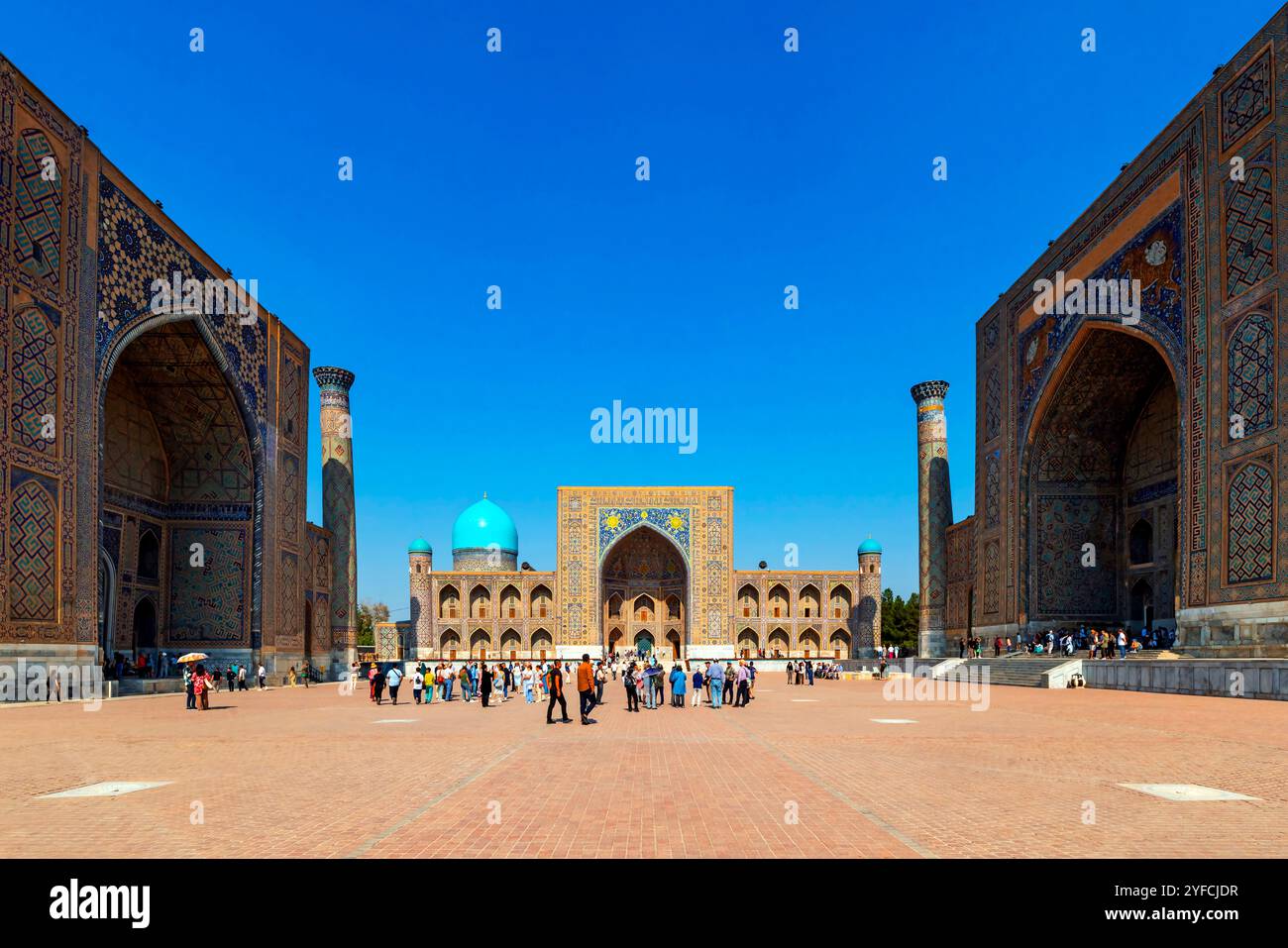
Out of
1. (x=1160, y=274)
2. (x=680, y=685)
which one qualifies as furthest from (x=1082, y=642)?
(x=680, y=685)

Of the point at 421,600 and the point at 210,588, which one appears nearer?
the point at 210,588

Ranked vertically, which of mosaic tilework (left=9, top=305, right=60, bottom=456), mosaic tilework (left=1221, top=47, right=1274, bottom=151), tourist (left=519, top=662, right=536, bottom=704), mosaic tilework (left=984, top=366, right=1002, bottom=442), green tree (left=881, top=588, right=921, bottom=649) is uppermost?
mosaic tilework (left=1221, top=47, right=1274, bottom=151)

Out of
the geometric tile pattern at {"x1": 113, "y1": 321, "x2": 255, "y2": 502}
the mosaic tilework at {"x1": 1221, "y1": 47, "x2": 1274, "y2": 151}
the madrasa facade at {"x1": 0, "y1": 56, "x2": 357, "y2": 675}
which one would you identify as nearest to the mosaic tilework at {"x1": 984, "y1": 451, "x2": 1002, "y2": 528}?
the mosaic tilework at {"x1": 1221, "y1": 47, "x2": 1274, "y2": 151}

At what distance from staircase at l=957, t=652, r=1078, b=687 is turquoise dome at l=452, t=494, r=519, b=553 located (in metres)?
38.3

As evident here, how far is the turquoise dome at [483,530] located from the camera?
63.4 m

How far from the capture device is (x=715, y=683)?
19.2m

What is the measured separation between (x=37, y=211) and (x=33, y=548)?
6.83m

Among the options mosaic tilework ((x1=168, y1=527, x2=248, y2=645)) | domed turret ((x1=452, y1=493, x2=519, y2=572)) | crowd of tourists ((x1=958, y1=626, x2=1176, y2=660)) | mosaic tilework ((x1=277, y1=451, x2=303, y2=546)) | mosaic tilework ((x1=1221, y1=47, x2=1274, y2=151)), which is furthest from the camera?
domed turret ((x1=452, y1=493, x2=519, y2=572))

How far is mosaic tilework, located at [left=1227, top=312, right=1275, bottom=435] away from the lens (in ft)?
65.5

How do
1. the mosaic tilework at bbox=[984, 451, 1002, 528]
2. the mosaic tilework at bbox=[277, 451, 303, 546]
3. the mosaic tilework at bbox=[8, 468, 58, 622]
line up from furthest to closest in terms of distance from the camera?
the mosaic tilework at bbox=[984, 451, 1002, 528] < the mosaic tilework at bbox=[277, 451, 303, 546] < the mosaic tilework at bbox=[8, 468, 58, 622]

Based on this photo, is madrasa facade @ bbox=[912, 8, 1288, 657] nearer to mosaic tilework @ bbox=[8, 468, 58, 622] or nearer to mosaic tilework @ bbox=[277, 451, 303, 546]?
mosaic tilework @ bbox=[8, 468, 58, 622]

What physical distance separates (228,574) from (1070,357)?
27.3 metres

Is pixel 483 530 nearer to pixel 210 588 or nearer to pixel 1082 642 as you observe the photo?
pixel 210 588
